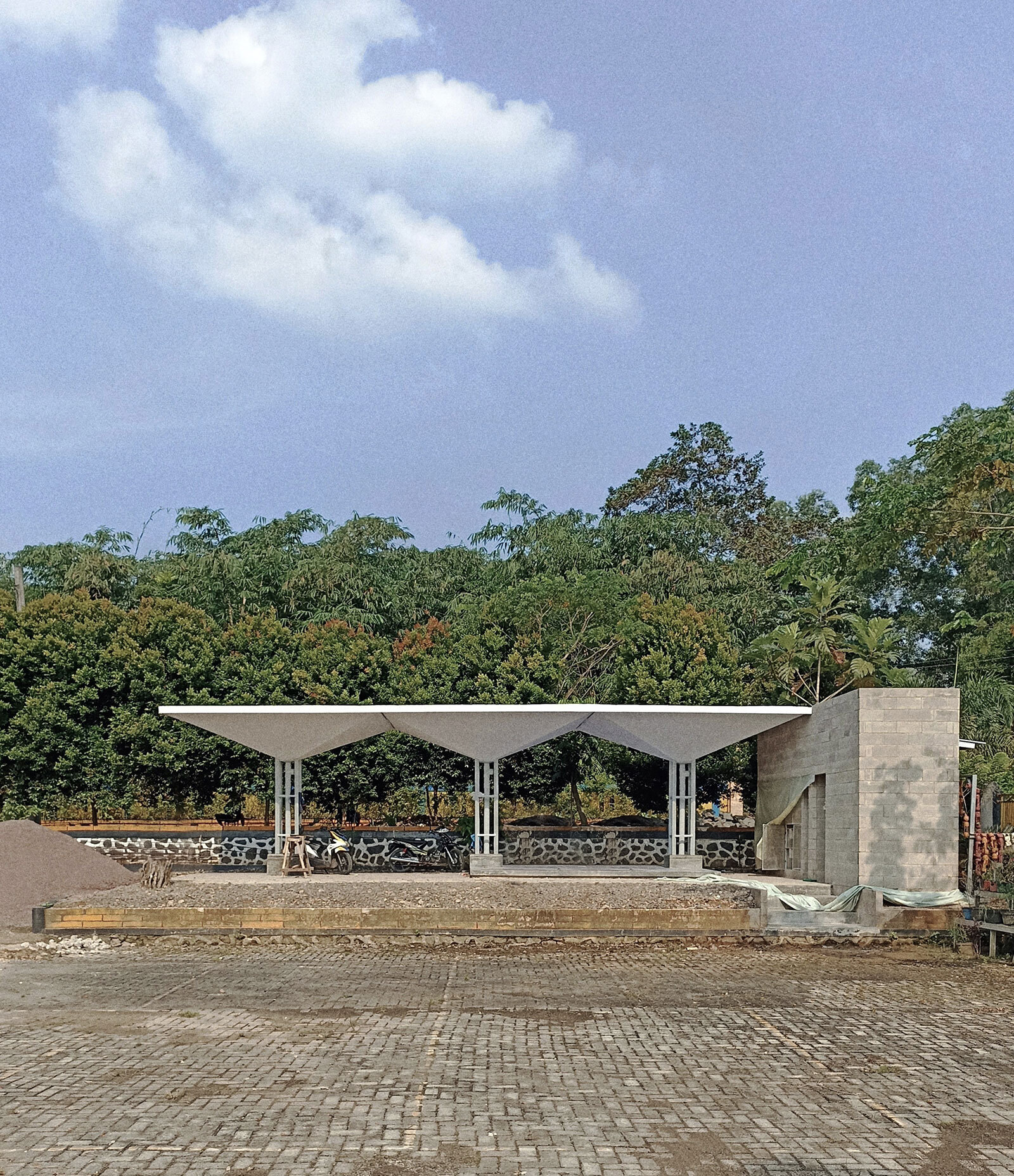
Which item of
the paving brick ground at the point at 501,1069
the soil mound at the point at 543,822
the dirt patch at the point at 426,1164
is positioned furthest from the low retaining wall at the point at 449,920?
the soil mound at the point at 543,822

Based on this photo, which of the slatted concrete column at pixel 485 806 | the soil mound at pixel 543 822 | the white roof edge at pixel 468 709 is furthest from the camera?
the soil mound at pixel 543 822

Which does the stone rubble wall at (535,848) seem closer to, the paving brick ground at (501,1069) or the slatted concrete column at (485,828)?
the slatted concrete column at (485,828)

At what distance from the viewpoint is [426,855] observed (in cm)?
1998

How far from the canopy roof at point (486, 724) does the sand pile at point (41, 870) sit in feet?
7.56

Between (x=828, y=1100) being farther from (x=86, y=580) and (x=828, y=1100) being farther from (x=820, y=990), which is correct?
(x=86, y=580)

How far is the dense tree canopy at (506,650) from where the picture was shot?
2066cm

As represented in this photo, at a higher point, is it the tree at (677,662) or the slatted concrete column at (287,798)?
the tree at (677,662)

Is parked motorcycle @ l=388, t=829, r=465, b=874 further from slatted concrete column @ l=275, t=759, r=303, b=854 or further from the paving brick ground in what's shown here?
the paving brick ground

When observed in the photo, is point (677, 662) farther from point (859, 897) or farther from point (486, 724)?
point (859, 897)

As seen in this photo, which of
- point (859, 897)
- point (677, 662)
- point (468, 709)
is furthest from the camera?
point (677, 662)

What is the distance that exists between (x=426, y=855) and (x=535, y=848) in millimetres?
2178

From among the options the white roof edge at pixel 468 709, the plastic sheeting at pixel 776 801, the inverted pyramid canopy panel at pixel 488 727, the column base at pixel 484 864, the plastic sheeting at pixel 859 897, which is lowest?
the column base at pixel 484 864

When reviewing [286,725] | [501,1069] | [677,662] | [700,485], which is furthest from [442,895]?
[700,485]

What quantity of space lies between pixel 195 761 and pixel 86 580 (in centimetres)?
986
